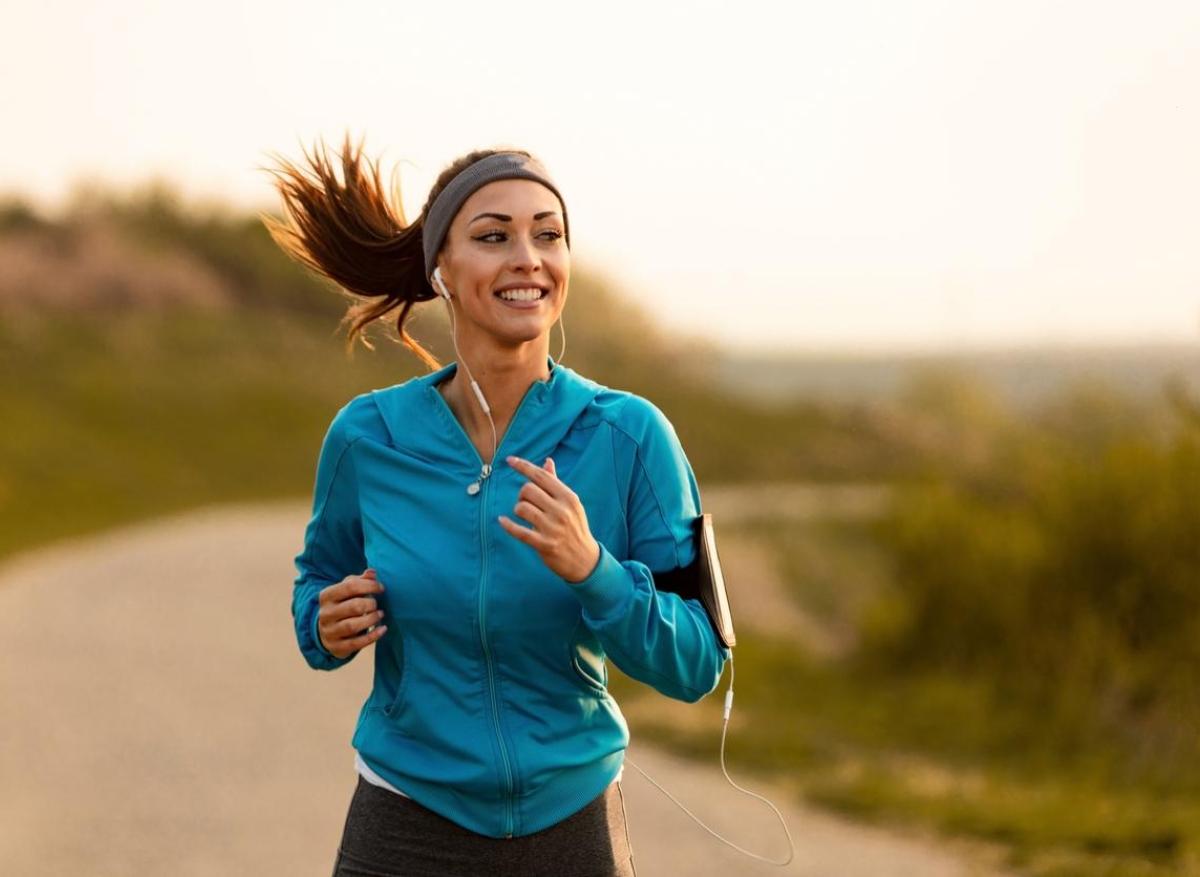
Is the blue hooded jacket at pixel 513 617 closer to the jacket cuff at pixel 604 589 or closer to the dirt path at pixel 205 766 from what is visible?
the jacket cuff at pixel 604 589

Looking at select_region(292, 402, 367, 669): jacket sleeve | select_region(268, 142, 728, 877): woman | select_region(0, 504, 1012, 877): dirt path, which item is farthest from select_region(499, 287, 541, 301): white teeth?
select_region(0, 504, 1012, 877): dirt path

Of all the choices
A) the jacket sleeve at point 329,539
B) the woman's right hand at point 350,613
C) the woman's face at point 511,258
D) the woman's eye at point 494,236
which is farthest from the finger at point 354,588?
the woman's eye at point 494,236

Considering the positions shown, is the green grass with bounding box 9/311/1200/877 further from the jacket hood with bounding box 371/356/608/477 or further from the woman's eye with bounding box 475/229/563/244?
the woman's eye with bounding box 475/229/563/244

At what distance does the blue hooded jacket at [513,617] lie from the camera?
2.87 m

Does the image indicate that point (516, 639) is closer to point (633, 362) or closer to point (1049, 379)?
point (1049, 379)

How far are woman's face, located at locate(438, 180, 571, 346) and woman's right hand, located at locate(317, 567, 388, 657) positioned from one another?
1.53ft

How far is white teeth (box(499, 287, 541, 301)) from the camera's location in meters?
2.97

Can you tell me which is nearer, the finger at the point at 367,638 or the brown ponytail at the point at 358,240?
the finger at the point at 367,638

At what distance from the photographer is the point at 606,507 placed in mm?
2891

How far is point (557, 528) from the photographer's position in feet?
8.56

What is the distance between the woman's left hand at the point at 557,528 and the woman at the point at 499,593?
10cm

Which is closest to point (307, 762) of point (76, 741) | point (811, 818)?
point (76, 741)

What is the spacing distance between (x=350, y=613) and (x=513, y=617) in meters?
0.26

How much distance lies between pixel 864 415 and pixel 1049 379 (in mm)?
4215
